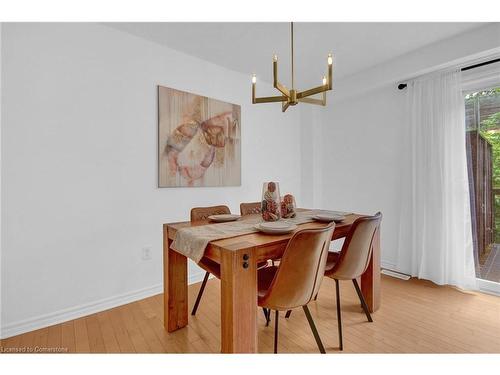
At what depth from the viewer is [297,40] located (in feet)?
7.82

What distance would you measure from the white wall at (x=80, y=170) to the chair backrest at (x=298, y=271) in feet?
5.00

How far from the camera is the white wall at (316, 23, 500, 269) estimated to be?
266 cm

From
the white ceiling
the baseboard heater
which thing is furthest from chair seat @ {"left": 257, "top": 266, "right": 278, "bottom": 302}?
the white ceiling

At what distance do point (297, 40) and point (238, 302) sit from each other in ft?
7.65

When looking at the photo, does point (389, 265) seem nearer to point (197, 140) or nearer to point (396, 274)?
point (396, 274)

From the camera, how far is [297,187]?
12.5ft

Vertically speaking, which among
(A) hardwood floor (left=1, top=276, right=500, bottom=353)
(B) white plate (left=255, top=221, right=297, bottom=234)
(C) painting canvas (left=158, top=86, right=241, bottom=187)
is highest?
(C) painting canvas (left=158, top=86, right=241, bottom=187)

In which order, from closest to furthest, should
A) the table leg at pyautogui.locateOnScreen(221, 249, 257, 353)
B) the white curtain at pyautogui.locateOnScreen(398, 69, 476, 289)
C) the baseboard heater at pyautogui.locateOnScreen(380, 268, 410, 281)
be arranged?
the table leg at pyautogui.locateOnScreen(221, 249, 257, 353) → the white curtain at pyautogui.locateOnScreen(398, 69, 476, 289) → the baseboard heater at pyautogui.locateOnScreen(380, 268, 410, 281)

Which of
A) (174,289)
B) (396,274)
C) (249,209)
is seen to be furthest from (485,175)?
(174,289)

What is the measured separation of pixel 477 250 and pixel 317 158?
2.10m

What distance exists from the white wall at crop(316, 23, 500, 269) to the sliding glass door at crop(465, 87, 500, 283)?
18.6 inches

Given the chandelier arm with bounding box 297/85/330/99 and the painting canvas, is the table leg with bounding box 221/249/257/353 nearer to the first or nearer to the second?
the chandelier arm with bounding box 297/85/330/99
